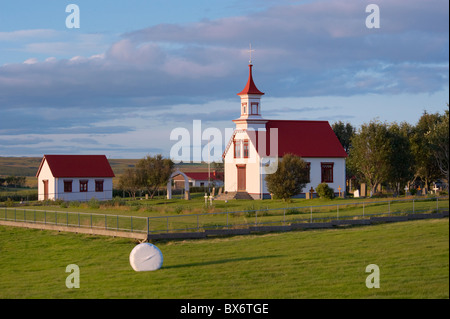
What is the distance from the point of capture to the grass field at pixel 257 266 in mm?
19531

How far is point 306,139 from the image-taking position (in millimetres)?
60906

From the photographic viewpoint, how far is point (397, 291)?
18.6m

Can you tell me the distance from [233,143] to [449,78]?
163 ft

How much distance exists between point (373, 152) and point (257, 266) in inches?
1337

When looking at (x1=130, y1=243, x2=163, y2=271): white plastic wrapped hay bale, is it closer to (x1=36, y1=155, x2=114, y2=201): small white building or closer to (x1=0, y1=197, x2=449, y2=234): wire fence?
(x1=0, y1=197, x2=449, y2=234): wire fence

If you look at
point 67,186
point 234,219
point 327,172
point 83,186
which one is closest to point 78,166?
point 83,186

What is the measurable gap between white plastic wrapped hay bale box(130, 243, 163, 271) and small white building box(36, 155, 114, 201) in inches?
1641

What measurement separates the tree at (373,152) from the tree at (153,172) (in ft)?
67.0

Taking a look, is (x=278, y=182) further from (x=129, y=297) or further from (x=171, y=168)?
(x=129, y=297)

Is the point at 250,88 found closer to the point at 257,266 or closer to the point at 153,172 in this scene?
the point at 153,172

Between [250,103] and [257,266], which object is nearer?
[257,266]

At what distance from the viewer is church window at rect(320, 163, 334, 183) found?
195 ft

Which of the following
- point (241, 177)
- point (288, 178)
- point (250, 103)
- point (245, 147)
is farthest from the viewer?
point (250, 103)

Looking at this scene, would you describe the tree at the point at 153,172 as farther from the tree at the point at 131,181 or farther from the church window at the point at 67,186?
the church window at the point at 67,186
